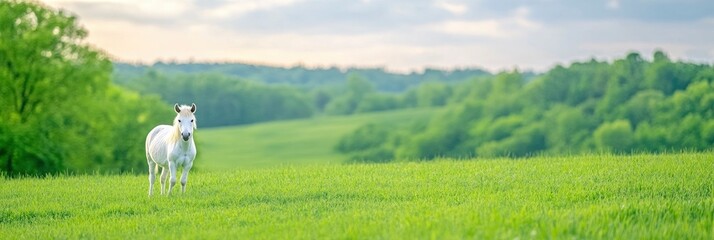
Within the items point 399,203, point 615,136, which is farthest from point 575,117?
point 399,203

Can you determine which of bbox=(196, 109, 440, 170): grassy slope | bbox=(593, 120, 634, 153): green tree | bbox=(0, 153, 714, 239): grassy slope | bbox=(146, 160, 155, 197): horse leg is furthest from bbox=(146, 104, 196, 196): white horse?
bbox=(196, 109, 440, 170): grassy slope

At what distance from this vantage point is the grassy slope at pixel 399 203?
11.3 m

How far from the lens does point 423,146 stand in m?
124

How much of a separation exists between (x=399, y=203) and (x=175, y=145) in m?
4.81

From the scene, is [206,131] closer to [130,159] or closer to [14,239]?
[130,159]

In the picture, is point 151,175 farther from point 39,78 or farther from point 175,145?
point 39,78

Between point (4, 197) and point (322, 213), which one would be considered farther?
point (4, 197)

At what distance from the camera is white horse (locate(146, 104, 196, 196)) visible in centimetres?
1584

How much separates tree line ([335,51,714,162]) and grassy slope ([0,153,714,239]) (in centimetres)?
5564

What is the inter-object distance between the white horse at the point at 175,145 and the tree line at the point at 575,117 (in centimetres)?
5852

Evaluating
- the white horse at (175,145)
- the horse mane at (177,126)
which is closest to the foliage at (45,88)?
the white horse at (175,145)

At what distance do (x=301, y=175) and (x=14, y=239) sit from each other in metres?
8.63

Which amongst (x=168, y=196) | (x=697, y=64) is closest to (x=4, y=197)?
(x=168, y=196)

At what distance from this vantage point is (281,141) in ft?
429
